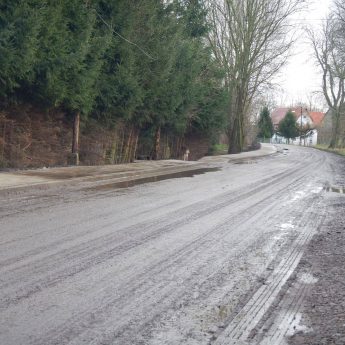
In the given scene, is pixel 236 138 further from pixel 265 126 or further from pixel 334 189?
pixel 265 126

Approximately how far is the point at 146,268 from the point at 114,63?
540 inches

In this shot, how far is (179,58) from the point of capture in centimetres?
2206

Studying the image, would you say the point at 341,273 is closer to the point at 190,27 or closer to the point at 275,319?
the point at 275,319

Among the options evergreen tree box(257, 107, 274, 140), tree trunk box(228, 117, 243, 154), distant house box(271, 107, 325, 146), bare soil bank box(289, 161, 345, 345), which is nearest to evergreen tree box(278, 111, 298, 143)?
distant house box(271, 107, 325, 146)

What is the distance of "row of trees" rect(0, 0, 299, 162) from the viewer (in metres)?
12.4

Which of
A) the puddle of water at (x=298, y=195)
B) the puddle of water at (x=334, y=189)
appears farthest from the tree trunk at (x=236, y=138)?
the puddle of water at (x=298, y=195)

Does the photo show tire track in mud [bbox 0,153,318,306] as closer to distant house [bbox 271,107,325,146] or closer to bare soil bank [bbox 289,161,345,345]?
bare soil bank [bbox 289,161,345,345]

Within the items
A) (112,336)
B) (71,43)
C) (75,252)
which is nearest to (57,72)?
(71,43)

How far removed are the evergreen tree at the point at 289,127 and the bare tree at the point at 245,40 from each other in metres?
56.8

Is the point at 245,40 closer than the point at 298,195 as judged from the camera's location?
No

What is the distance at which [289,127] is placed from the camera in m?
93.4

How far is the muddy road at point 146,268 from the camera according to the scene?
3.57 meters

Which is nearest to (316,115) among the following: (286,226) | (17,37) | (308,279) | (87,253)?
(17,37)

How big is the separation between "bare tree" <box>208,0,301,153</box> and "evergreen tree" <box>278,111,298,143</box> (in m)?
56.8
